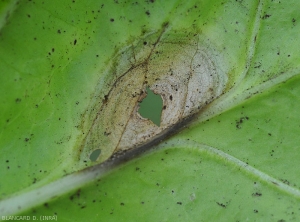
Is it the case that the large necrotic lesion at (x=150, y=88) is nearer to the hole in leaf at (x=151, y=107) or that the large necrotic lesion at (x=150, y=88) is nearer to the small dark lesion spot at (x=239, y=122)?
the hole in leaf at (x=151, y=107)

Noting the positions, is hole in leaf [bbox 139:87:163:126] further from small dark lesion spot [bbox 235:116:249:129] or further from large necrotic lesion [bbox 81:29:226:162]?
small dark lesion spot [bbox 235:116:249:129]

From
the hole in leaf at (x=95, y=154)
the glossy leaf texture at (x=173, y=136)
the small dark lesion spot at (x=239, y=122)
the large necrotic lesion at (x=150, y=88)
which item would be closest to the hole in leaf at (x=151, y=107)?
the large necrotic lesion at (x=150, y=88)

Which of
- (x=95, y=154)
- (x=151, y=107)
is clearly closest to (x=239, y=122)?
(x=151, y=107)

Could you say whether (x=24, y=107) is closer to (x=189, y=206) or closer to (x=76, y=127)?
(x=76, y=127)

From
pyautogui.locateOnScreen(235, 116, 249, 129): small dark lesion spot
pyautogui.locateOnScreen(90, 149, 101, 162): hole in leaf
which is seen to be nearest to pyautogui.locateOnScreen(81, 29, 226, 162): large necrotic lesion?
pyautogui.locateOnScreen(90, 149, 101, 162): hole in leaf

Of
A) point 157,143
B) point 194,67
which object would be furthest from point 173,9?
point 157,143

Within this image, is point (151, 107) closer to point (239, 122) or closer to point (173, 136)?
point (173, 136)
